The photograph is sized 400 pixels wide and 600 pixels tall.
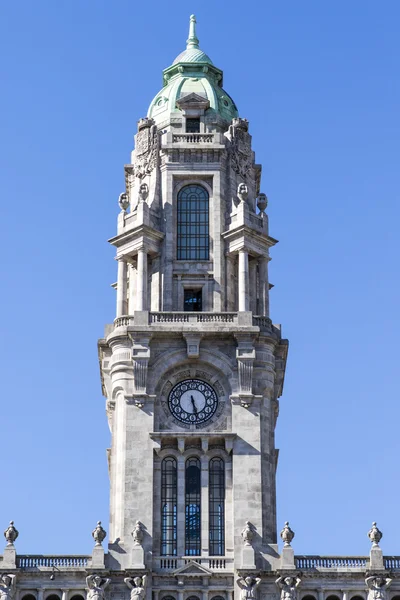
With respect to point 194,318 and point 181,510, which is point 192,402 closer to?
point 194,318

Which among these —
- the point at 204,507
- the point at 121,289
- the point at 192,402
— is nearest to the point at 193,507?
the point at 204,507

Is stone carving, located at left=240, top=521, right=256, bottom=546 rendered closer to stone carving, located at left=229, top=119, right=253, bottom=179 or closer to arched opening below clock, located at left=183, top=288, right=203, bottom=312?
arched opening below clock, located at left=183, top=288, right=203, bottom=312

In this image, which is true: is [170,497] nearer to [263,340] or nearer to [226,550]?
[226,550]

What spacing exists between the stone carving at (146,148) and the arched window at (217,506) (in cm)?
1814

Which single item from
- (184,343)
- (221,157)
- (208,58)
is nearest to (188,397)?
(184,343)

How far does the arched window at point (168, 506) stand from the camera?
85.2 meters

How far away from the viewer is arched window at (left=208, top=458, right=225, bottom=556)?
85.2 m

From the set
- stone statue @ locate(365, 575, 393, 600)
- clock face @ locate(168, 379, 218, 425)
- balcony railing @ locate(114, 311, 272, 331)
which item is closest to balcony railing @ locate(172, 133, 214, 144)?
balcony railing @ locate(114, 311, 272, 331)

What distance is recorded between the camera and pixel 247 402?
8744 cm

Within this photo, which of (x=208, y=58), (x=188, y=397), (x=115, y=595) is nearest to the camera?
(x=115, y=595)

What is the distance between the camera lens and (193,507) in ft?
283

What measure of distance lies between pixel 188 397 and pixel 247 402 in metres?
3.17

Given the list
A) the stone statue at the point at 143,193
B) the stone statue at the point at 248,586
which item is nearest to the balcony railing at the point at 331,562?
the stone statue at the point at 248,586

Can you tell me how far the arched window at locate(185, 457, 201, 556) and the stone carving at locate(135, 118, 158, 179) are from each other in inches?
703
